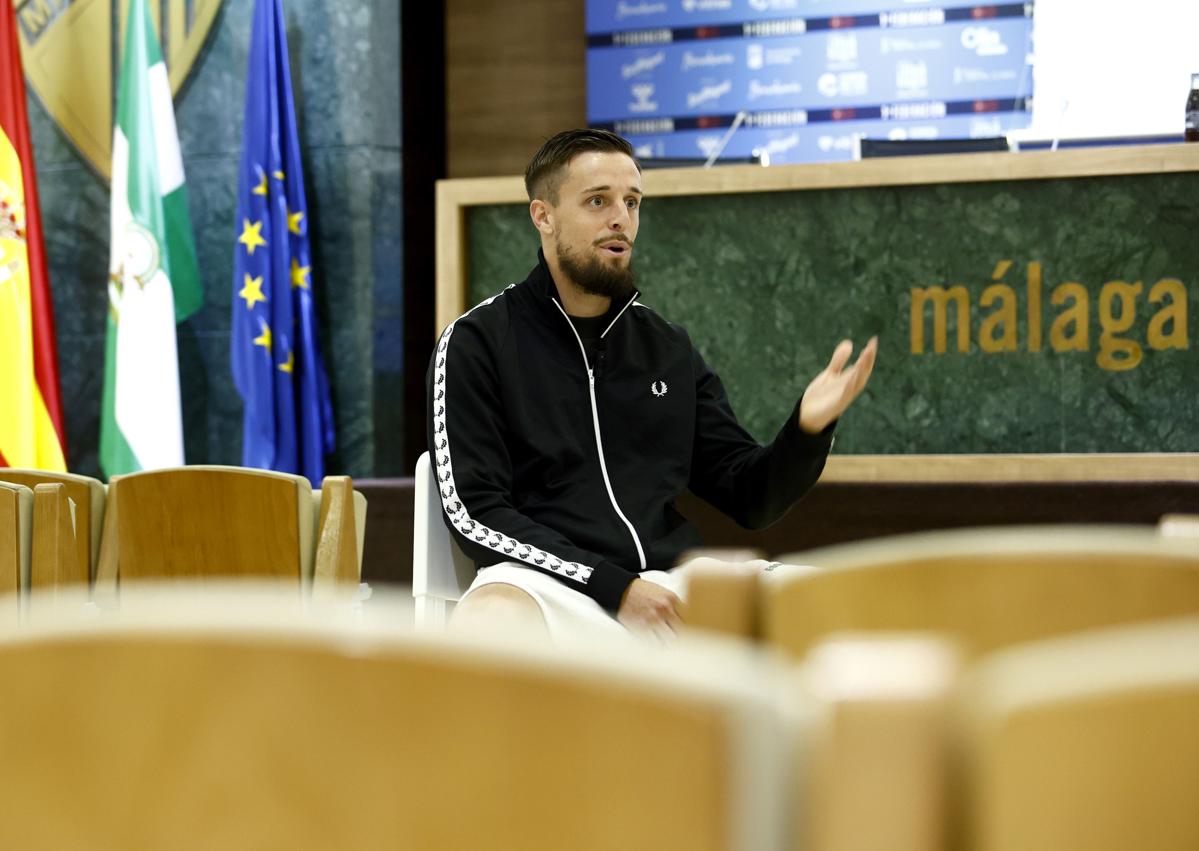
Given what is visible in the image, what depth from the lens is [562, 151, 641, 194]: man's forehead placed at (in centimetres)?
268

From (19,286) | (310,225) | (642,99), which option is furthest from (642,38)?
(19,286)

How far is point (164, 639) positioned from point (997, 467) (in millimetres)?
3492

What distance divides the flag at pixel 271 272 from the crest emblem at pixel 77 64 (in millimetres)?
760

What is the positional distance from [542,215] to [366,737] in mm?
2358

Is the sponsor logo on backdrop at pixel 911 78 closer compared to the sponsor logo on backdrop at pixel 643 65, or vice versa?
the sponsor logo on backdrop at pixel 911 78

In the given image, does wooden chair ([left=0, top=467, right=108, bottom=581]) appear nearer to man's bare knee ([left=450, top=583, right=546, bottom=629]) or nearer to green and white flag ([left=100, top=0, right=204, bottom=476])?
man's bare knee ([left=450, top=583, right=546, bottom=629])

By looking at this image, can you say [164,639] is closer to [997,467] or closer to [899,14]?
[997,467]

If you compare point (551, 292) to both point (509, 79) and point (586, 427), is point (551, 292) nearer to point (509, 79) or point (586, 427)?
point (586, 427)

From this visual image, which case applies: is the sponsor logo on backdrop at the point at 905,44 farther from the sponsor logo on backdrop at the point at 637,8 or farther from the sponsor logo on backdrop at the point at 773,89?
the sponsor logo on backdrop at the point at 637,8

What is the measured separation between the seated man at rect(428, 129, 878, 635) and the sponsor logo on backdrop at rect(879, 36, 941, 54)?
377 centimetres

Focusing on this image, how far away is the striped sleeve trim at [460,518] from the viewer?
2322 mm

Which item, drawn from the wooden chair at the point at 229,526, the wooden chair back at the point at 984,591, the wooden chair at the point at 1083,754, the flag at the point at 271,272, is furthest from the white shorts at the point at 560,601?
the flag at the point at 271,272

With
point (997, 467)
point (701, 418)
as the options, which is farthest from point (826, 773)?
point (997, 467)

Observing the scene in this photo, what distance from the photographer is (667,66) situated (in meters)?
6.32
